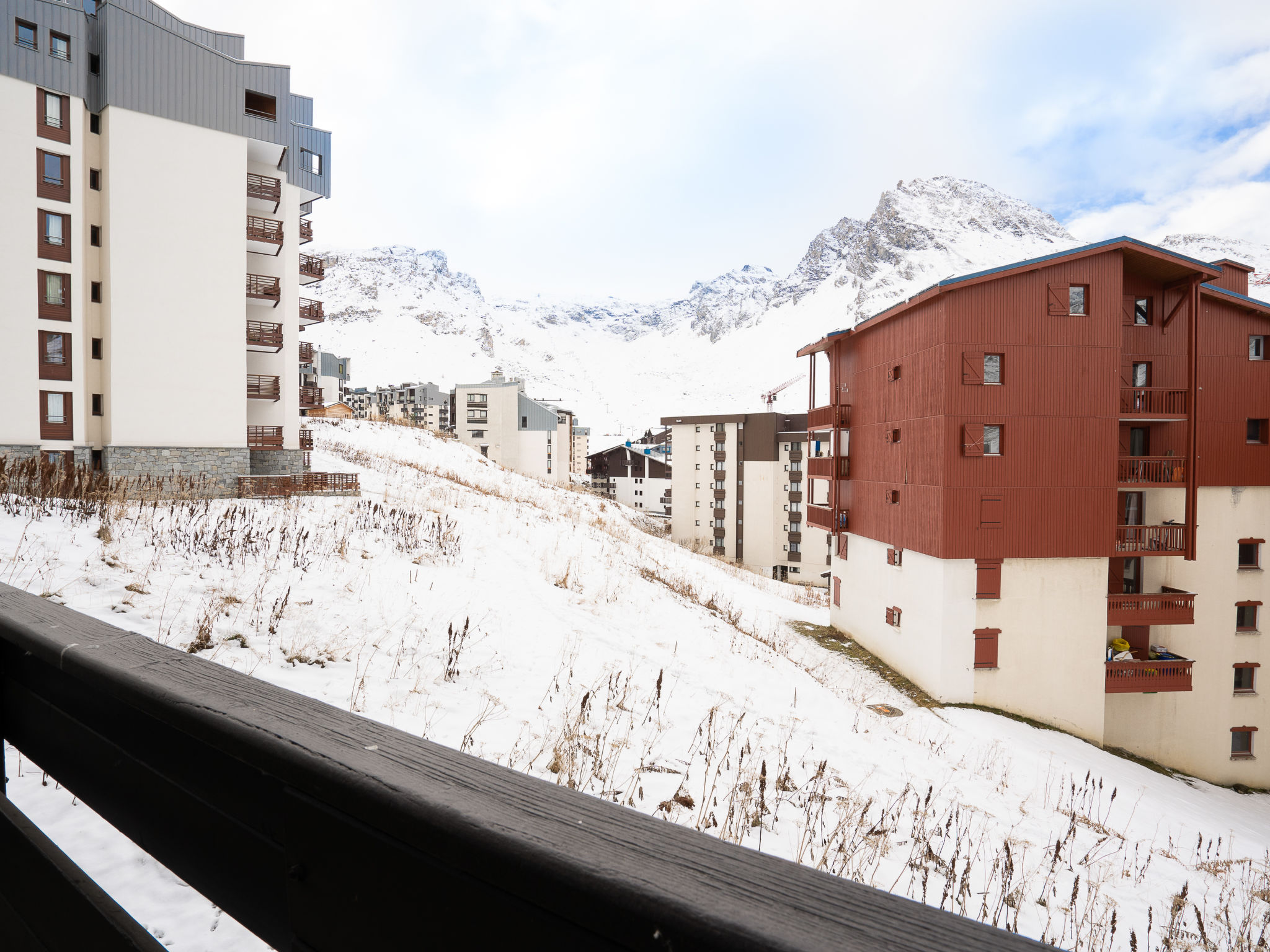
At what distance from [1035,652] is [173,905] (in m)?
21.2

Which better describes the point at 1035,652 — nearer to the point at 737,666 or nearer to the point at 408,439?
the point at 737,666

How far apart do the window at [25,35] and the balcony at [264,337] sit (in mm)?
10535

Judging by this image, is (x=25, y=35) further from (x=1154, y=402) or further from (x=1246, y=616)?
(x=1246, y=616)

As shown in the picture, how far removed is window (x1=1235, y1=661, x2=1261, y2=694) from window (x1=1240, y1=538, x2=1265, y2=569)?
305 centimetres

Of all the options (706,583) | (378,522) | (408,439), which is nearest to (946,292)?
(706,583)

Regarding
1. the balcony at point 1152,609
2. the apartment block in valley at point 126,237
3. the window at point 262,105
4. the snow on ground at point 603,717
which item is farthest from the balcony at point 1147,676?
the window at point 262,105

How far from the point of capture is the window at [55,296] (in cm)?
2273

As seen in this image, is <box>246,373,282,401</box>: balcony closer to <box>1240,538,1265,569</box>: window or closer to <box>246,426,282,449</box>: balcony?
<box>246,426,282,449</box>: balcony

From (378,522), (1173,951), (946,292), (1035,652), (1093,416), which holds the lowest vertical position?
(1035,652)

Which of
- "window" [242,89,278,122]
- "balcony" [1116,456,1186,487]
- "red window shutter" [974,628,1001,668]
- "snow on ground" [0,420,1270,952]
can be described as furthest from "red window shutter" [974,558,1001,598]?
"window" [242,89,278,122]

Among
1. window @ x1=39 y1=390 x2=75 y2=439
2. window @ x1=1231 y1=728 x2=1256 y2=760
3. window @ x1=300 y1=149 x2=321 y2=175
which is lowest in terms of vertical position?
window @ x1=1231 y1=728 x2=1256 y2=760

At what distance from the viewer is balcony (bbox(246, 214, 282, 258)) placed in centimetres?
2692

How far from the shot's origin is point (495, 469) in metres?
43.2

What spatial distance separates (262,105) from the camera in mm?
27531
